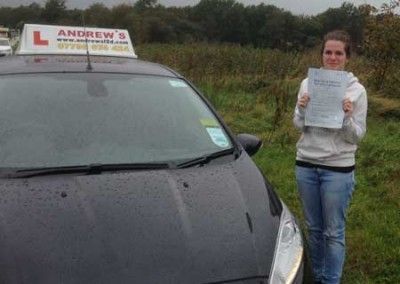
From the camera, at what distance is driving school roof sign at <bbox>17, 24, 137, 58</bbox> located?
5075 mm

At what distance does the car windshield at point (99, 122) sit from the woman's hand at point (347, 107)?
675 millimetres

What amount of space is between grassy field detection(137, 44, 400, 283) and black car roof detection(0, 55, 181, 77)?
6.27ft

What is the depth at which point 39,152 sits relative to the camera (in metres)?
2.91

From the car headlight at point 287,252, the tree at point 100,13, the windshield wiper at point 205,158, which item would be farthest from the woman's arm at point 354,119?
the tree at point 100,13

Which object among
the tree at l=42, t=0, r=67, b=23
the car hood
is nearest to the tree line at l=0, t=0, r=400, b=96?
the tree at l=42, t=0, r=67, b=23

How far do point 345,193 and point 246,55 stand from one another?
42.3 ft

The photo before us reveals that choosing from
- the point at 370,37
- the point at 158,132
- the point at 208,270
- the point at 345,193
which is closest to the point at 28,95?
the point at 158,132

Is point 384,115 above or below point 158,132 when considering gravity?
below

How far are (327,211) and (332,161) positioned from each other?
31 cm

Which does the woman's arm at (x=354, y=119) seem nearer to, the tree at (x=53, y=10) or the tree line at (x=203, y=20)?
the tree at (x=53, y=10)

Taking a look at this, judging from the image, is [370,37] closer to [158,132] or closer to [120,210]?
[158,132]

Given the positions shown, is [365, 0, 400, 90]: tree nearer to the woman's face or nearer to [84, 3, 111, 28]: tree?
the woman's face

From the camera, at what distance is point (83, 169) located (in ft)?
A: 9.19

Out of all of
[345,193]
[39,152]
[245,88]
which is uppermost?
[39,152]
